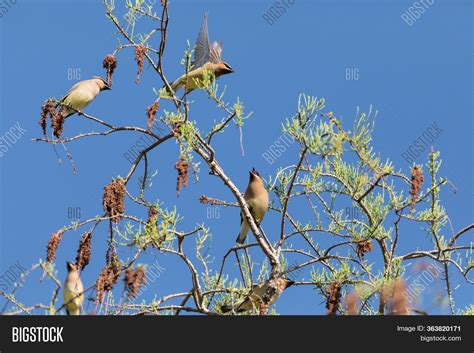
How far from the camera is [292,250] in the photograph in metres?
4.65

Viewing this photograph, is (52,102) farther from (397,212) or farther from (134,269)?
(397,212)

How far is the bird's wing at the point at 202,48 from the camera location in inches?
237

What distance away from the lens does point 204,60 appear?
6.06 m

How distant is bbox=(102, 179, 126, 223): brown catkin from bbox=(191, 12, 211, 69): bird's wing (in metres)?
→ 2.50

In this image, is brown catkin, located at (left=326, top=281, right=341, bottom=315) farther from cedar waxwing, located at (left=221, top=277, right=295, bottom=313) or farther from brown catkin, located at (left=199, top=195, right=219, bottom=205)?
brown catkin, located at (left=199, top=195, right=219, bottom=205)

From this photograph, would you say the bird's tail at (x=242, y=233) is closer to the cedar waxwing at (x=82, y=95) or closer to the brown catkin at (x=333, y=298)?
the brown catkin at (x=333, y=298)

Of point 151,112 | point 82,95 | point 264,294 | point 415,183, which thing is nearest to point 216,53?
point 82,95

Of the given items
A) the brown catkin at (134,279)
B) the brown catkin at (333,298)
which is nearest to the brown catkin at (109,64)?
the brown catkin at (134,279)

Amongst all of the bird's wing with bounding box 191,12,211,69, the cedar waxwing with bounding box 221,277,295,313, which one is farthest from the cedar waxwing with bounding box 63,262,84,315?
the bird's wing with bounding box 191,12,211,69

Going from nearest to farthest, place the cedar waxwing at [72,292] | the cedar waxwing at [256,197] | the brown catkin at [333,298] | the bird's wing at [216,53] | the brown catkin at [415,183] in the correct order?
1. the brown catkin at [333,298]
2. the brown catkin at [415,183]
3. the cedar waxwing at [72,292]
4. the cedar waxwing at [256,197]
5. the bird's wing at [216,53]

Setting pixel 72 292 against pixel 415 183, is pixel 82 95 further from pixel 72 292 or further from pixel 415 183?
pixel 415 183

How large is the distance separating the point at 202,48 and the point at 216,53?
0.46m
